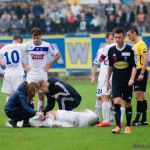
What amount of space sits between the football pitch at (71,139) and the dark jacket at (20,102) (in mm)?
430

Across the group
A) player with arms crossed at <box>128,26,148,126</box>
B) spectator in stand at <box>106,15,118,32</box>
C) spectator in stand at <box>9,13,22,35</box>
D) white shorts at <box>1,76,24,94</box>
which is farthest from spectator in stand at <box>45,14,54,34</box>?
player with arms crossed at <box>128,26,148,126</box>

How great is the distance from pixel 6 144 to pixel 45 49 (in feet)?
18.0

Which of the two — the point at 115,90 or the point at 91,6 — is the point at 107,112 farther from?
the point at 91,6

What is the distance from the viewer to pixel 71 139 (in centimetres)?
1491

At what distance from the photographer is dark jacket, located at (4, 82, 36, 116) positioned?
1691cm

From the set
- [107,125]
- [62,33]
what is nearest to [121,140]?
[107,125]

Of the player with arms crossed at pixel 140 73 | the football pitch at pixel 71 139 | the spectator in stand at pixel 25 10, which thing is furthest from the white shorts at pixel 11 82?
the spectator in stand at pixel 25 10

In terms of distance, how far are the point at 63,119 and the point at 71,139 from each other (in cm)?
230

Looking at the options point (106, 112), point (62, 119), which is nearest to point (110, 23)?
point (106, 112)

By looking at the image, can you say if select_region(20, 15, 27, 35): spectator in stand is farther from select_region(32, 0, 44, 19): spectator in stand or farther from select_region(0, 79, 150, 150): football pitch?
select_region(0, 79, 150, 150): football pitch

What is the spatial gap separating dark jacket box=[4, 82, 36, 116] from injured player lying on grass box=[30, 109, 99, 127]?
0.35 metres

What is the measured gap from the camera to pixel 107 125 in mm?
17406

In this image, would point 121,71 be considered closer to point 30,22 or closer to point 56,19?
point 30,22

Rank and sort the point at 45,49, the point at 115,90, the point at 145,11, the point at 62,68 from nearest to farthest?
the point at 115,90
the point at 45,49
the point at 62,68
the point at 145,11
